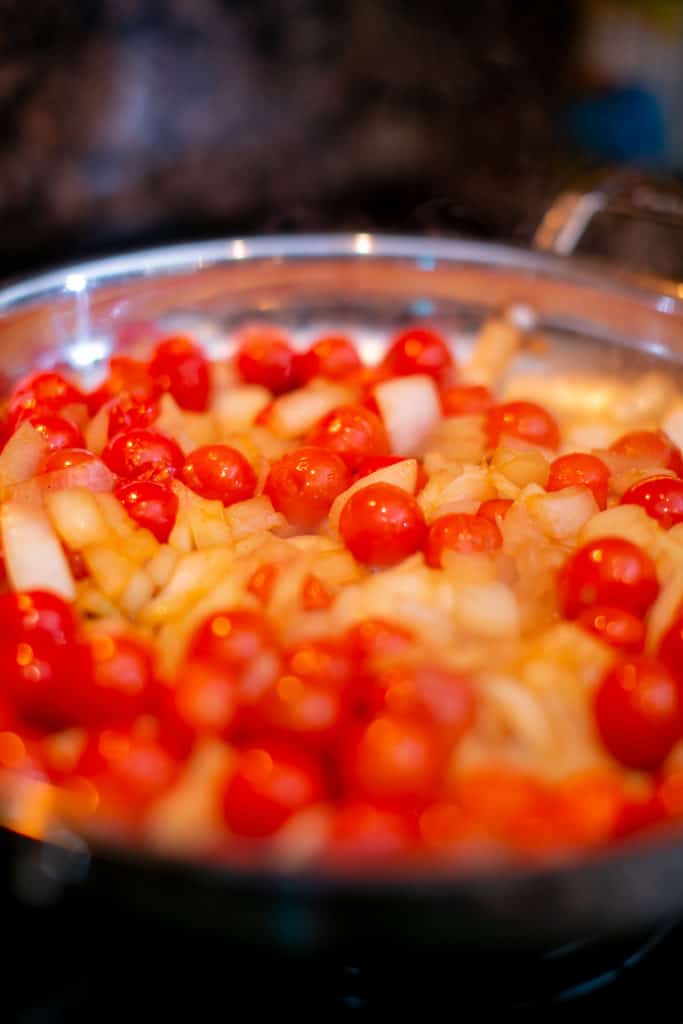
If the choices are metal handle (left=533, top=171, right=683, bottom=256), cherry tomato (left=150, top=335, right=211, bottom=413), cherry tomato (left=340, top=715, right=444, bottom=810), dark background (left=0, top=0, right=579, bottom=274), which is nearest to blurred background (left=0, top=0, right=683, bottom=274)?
dark background (left=0, top=0, right=579, bottom=274)

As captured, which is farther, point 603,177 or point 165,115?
point 165,115

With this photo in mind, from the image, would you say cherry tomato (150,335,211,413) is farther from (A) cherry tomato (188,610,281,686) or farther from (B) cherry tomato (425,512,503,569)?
(A) cherry tomato (188,610,281,686)

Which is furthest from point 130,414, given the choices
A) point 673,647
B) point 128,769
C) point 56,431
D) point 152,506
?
point 673,647

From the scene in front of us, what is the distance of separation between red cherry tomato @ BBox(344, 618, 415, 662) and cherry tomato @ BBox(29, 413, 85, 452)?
546 millimetres

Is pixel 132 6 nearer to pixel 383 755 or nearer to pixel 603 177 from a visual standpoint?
pixel 603 177

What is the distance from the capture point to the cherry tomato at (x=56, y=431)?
139cm

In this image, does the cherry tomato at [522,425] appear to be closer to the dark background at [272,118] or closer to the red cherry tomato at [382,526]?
the red cherry tomato at [382,526]

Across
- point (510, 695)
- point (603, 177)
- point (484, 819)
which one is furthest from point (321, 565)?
point (603, 177)

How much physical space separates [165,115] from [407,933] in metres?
2.30

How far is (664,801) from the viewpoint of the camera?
2.93ft

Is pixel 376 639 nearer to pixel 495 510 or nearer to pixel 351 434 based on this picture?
pixel 495 510

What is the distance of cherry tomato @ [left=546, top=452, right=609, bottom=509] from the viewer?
1353 mm

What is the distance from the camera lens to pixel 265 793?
86 centimetres

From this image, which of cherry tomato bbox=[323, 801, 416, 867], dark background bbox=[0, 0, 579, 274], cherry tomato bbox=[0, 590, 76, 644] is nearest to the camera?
cherry tomato bbox=[323, 801, 416, 867]
